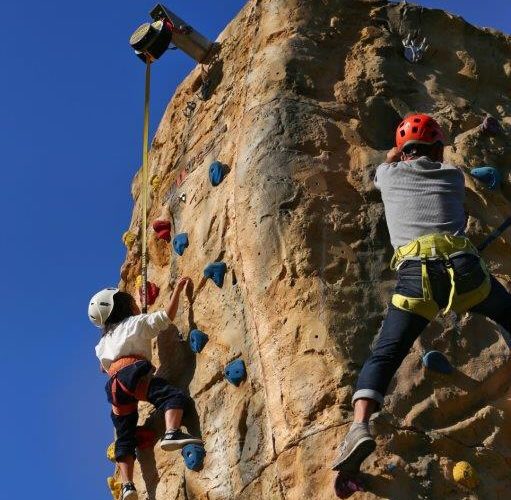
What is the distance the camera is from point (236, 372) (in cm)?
691

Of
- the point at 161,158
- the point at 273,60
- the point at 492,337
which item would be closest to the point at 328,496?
the point at 492,337

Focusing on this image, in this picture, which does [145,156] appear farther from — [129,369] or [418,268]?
[418,268]

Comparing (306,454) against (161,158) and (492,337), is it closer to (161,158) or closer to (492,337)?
(492,337)

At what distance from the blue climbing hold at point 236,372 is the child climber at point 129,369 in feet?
1.44

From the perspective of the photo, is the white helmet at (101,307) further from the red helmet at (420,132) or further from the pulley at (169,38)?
the red helmet at (420,132)

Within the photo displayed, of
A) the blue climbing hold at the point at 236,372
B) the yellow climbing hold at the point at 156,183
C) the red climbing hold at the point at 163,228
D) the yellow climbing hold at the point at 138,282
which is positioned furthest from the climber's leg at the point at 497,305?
the yellow climbing hold at the point at 156,183

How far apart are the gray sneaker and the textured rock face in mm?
300

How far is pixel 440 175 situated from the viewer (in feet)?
21.0

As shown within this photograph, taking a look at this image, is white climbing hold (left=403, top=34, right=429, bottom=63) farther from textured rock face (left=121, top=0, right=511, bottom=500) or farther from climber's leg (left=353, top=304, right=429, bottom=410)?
climber's leg (left=353, top=304, right=429, bottom=410)

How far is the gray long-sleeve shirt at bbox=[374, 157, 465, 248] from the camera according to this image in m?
6.25

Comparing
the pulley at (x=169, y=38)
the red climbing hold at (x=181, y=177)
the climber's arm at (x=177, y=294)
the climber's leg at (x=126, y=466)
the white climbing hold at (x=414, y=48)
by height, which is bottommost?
the climber's leg at (x=126, y=466)

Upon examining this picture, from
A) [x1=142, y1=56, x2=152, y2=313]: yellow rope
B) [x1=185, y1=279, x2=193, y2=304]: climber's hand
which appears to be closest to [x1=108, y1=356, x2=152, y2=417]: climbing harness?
[x1=185, y1=279, x2=193, y2=304]: climber's hand

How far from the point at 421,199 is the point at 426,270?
488 millimetres

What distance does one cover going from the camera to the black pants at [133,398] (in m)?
7.23
